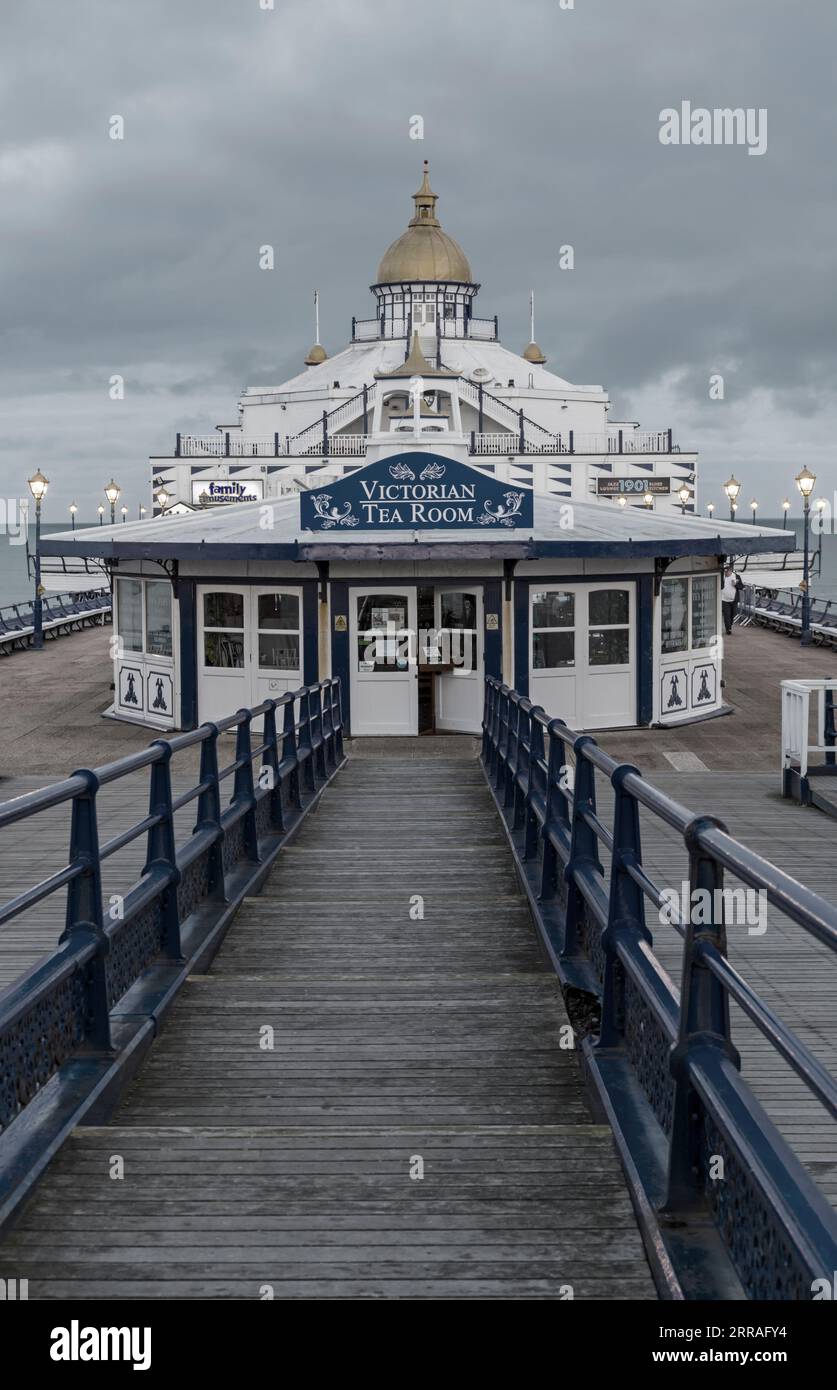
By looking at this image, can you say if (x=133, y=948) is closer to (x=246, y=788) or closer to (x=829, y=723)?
(x=246, y=788)

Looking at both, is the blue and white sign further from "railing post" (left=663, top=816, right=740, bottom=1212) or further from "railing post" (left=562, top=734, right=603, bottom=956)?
"railing post" (left=663, top=816, right=740, bottom=1212)

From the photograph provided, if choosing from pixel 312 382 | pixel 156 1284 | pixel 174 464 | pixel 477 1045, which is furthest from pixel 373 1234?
pixel 312 382

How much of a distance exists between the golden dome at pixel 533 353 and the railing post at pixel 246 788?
96.9 m

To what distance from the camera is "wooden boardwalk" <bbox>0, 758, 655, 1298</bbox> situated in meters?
3.92

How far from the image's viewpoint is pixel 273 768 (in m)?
11.4

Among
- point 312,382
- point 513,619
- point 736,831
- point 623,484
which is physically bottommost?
point 736,831

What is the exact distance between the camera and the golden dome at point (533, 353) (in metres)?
104

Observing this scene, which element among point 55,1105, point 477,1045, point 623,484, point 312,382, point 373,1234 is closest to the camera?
point 373,1234

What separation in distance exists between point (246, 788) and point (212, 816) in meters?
1.42

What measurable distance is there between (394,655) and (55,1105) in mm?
16129

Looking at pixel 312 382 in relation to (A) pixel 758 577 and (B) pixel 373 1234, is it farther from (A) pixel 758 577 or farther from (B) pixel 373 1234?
(B) pixel 373 1234

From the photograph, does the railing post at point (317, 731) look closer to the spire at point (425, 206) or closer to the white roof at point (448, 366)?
the white roof at point (448, 366)

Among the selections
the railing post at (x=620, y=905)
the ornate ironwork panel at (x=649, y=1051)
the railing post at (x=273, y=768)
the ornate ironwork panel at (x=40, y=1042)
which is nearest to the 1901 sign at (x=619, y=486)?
the railing post at (x=273, y=768)

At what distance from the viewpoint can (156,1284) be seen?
382cm
